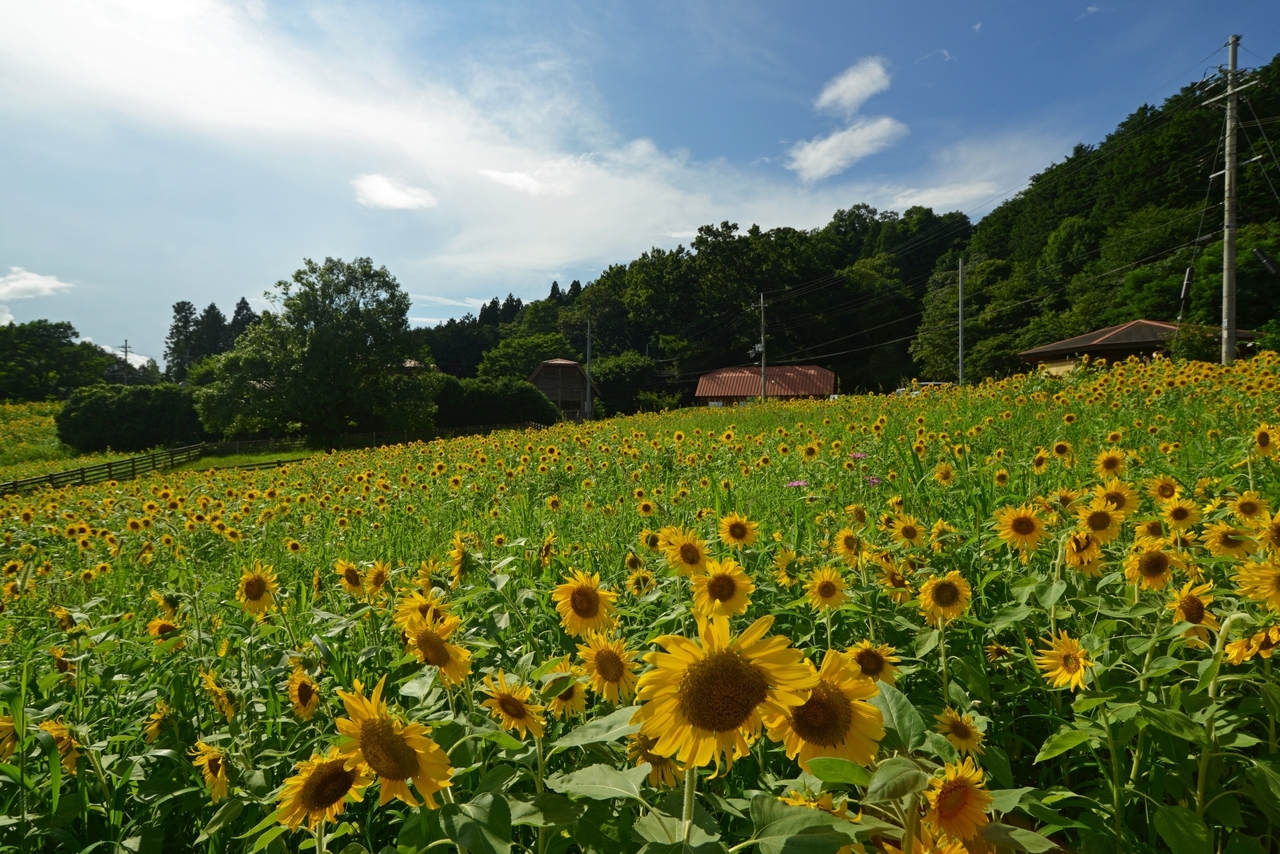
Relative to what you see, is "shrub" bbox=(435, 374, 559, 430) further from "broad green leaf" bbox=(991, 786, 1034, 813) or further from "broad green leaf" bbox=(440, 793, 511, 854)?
"broad green leaf" bbox=(991, 786, 1034, 813)

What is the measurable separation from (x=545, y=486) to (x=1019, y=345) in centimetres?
4233

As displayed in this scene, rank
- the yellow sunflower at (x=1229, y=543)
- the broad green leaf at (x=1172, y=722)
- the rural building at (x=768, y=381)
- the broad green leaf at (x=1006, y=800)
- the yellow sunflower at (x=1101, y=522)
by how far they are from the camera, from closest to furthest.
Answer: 1. the broad green leaf at (x=1006, y=800)
2. the broad green leaf at (x=1172, y=722)
3. the yellow sunflower at (x=1229, y=543)
4. the yellow sunflower at (x=1101, y=522)
5. the rural building at (x=768, y=381)

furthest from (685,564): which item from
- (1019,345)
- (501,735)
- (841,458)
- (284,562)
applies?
(1019,345)

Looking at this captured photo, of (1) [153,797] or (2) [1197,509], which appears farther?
(2) [1197,509]

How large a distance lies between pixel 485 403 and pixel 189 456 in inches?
578


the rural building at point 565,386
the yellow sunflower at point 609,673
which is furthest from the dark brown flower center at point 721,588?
the rural building at point 565,386

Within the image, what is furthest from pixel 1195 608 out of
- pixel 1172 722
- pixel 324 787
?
pixel 324 787

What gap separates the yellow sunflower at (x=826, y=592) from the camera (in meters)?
1.81

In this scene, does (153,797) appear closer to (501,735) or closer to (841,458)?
(501,735)

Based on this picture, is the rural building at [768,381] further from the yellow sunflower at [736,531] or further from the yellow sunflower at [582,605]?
the yellow sunflower at [582,605]

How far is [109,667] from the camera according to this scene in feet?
7.70

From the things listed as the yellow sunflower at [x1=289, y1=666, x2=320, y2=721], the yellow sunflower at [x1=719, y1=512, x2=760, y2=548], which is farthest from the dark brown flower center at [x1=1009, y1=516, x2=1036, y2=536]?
the yellow sunflower at [x1=289, y1=666, x2=320, y2=721]

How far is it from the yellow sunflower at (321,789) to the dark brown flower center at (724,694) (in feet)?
1.63

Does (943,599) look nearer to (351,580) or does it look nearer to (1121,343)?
(351,580)
